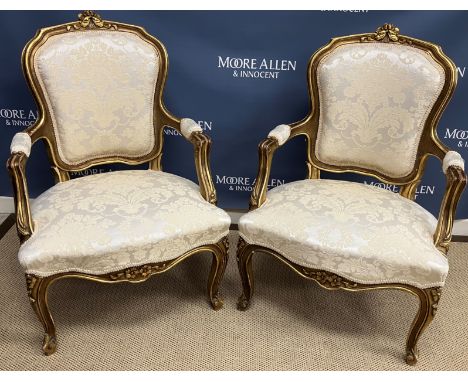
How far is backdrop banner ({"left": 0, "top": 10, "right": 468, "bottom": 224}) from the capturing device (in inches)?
72.5

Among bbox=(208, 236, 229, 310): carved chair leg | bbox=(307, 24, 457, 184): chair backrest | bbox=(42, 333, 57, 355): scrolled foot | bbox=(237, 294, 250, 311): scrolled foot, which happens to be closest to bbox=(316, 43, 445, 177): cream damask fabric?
bbox=(307, 24, 457, 184): chair backrest

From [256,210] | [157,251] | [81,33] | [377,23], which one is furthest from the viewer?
[377,23]

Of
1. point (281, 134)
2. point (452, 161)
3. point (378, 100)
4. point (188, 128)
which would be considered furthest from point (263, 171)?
point (452, 161)

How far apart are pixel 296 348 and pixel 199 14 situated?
4.64 ft

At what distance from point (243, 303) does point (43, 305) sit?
754mm

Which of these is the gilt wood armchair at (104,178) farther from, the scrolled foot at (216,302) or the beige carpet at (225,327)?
the beige carpet at (225,327)

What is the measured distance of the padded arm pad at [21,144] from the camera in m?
1.46

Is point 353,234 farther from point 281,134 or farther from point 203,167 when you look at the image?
point 203,167

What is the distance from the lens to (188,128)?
1.70 m

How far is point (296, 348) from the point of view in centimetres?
163

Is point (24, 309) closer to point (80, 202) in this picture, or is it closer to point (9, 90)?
point (80, 202)

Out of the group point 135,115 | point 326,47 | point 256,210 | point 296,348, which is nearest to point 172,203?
point 256,210

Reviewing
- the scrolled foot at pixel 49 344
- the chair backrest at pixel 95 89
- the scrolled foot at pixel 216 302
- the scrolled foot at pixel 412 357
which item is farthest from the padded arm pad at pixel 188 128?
the scrolled foot at pixel 412 357

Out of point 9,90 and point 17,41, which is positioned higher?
point 17,41
